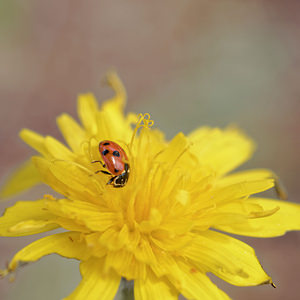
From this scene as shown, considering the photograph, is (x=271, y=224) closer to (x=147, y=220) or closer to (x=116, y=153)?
(x=147, y=220)

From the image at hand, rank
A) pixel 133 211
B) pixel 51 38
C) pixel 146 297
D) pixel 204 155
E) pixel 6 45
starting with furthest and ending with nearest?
1. pixel 51 38
2. pixel 6 45
3. pixel 204 155
4. pixel 133 211
5. pixel 146 297

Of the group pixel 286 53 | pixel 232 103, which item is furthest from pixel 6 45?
pixel 286 53

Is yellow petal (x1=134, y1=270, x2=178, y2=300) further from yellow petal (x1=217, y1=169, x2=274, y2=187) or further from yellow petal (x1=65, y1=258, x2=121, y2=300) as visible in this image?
yellow petal (x1=217, y1=169, x2=274, y2=187)

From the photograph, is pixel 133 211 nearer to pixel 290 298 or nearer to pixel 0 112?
pixel 290 298

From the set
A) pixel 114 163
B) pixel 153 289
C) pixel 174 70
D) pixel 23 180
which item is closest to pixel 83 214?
pixel 114 163

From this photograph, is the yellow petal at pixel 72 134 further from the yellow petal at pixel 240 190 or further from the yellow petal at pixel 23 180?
the yellow petal at pixel 240 190

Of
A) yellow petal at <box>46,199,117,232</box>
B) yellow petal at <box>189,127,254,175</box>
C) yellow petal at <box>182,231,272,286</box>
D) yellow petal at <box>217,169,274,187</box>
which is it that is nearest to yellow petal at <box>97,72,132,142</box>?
yellow petal at <box>189,127,254,175</box>
